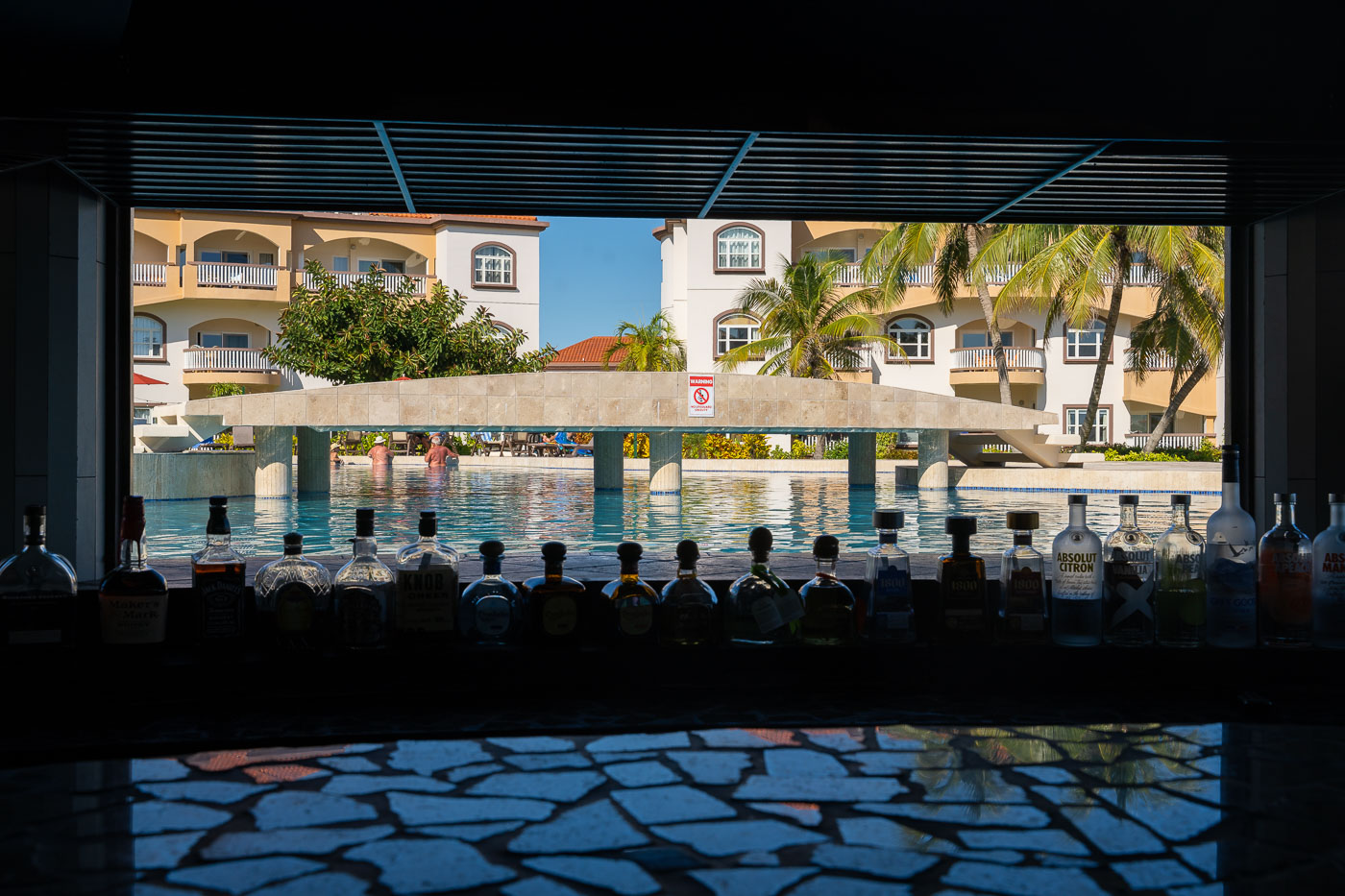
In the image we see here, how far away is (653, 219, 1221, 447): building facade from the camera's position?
31.9 metres

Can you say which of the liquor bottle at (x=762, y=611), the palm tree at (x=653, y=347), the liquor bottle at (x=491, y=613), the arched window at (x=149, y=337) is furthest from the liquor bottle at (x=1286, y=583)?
the arched window at (x=149, y=337)

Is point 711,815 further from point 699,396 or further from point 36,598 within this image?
point 699,396

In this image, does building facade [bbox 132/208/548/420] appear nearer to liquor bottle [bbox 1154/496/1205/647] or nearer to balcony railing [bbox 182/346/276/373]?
balcony railing [bbox 182/346/276/373]

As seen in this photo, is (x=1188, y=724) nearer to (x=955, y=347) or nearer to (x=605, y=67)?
(x=605, y=67)

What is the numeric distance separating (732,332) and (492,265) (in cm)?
863

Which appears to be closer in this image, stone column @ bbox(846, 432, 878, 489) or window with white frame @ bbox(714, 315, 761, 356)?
stone column @ bbox(846, 432, 878, 489)

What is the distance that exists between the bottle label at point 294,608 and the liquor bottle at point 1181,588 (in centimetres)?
208

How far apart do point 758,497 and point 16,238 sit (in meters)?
12.2

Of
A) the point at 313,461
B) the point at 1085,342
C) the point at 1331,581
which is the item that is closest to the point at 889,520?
the point at 1331,581

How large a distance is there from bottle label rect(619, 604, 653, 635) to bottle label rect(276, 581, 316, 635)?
75 centimetres

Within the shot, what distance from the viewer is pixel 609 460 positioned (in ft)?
61.2

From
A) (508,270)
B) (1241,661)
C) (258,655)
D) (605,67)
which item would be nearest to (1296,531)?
(1241,661)

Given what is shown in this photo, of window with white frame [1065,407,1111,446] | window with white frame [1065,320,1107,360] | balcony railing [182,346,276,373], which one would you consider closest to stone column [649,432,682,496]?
window with white frame [1065,407,1111,446]

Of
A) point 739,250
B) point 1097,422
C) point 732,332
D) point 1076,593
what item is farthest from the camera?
point 732,332
